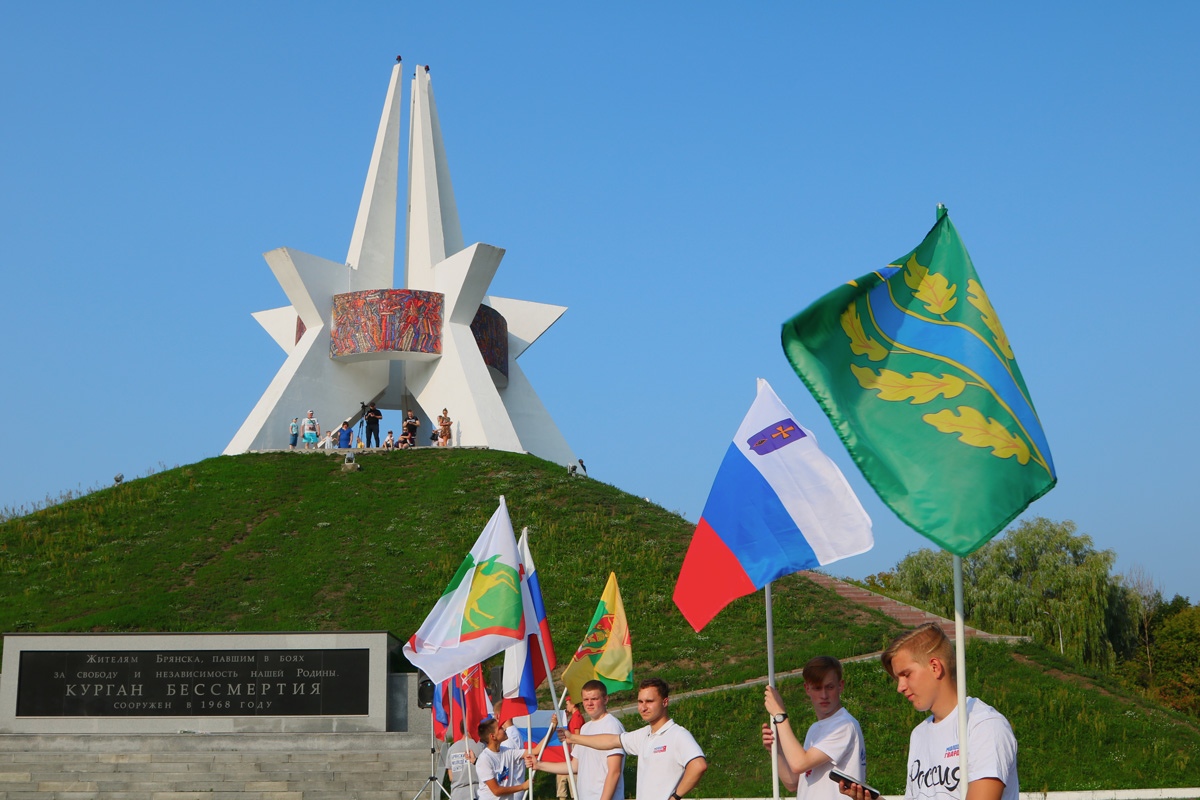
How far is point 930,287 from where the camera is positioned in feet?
13.8

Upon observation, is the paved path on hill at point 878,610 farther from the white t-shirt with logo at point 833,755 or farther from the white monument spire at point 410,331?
the white t-shirt with logo at point 833,755

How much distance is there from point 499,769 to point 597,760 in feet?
4.92

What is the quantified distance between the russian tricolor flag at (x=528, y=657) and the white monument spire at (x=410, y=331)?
19.0 m

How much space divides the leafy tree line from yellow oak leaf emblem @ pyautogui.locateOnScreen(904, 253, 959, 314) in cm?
2010

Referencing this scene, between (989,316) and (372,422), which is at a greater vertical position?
(372,422)

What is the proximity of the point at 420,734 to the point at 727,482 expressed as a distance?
8991 mm

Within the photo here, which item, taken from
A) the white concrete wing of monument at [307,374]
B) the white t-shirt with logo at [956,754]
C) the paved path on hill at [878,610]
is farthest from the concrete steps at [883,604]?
the white t-shirt with logo at [956,754]

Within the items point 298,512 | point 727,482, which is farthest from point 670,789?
point 298,512

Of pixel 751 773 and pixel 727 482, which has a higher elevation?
pixel 727 482

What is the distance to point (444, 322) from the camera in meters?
28.5

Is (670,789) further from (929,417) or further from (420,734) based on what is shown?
(420,734)

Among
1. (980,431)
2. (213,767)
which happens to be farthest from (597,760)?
(213,767)

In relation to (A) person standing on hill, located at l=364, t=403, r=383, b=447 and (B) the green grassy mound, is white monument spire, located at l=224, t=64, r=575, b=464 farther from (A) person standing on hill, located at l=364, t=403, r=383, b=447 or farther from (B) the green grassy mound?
(B) the green grassy mound

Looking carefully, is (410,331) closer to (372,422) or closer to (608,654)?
(372,422)
